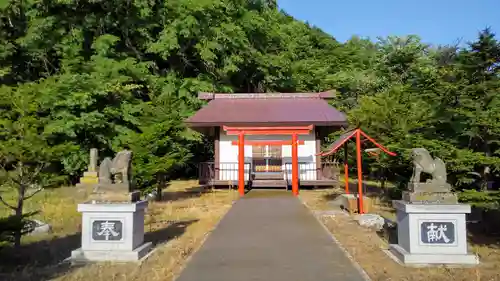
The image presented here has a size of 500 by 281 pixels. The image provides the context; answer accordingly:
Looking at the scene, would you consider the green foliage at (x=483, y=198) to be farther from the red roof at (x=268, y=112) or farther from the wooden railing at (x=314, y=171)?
the wooden railing at (x=314, y=171)

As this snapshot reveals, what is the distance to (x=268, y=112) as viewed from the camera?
1933cm

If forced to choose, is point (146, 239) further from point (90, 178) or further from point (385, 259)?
point (90, 178)

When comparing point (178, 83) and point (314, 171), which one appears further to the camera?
point (178, 83)

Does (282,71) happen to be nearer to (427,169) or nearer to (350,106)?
(350,106)

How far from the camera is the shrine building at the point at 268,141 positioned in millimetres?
17875

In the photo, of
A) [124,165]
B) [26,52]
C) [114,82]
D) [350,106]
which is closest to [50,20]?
[26,52]

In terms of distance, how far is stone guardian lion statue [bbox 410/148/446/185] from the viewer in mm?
6699

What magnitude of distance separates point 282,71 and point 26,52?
628 inches

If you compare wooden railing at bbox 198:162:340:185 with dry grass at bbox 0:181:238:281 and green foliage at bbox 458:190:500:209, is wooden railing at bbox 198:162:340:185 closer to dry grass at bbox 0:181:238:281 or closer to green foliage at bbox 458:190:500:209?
dry grass at bbox 0:181:238:281

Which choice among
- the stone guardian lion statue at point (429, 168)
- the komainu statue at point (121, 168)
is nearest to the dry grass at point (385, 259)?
the stone guardian lion statue at point (429, 168)

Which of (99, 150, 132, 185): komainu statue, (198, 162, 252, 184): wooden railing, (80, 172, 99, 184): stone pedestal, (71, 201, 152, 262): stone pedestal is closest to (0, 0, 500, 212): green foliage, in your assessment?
(80, 172, 99, 184): stone pedestal

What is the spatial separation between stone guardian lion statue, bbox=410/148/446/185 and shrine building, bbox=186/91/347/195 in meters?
10.5

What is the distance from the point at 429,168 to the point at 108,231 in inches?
218

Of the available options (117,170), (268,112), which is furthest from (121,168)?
(268,112)
